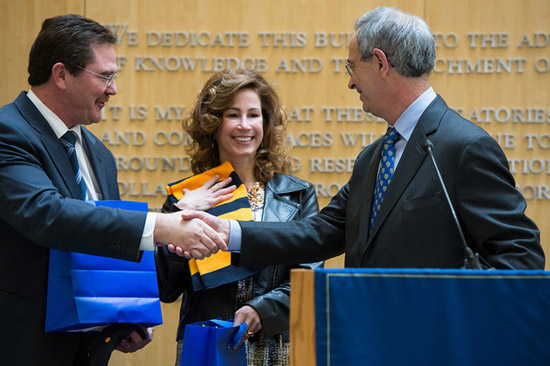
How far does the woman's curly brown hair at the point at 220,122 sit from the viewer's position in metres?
3.06

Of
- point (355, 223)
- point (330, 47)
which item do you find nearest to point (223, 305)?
point (355, 223)

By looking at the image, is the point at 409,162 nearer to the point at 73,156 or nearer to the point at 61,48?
the point at 73,156

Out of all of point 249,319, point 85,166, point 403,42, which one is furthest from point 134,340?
point 403,42

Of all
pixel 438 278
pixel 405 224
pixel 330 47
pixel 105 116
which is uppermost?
pixel 330 47

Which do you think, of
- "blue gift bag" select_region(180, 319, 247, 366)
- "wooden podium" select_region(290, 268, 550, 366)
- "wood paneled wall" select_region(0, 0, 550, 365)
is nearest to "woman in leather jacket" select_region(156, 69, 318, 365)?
"blue gift bag" select_region(180, 319, 247, 366)

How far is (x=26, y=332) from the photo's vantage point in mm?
2234

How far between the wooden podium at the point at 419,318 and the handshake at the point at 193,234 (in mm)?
1100

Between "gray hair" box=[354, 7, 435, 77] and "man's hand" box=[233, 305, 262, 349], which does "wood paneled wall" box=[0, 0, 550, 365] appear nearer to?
"man's hand" box=[233, 305, 262, 349]

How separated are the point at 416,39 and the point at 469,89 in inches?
89.6

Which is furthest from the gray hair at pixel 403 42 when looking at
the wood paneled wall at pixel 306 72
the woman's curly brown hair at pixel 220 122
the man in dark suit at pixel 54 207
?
the wood paneled wall at pixel 306 72

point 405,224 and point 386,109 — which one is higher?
point 386,109

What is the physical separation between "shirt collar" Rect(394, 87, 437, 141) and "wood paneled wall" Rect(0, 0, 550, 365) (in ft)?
6.87

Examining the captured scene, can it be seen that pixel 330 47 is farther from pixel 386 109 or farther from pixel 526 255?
pixel 526 255

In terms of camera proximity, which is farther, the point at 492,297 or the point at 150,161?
the point at 150,161
